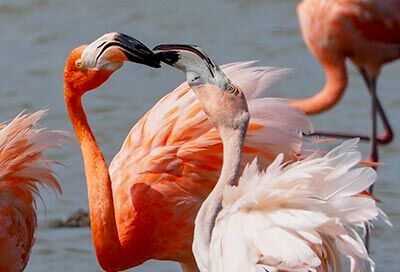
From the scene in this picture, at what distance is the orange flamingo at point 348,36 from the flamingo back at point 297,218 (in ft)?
13.8

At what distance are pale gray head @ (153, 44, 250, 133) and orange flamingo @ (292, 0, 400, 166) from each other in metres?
4.20

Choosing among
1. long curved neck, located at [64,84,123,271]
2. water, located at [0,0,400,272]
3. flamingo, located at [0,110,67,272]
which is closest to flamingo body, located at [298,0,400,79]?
water, located at [0,0,400,272]

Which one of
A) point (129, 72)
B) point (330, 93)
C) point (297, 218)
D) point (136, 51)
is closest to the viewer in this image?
point (297, 218)

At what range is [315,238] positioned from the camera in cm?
477

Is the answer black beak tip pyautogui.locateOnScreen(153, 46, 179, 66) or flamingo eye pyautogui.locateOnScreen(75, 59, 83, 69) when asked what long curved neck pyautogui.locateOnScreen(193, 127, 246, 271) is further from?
flamingo eye pyautogui.locateOnScreen(75, 59, 83, 69)

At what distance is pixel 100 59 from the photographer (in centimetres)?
587

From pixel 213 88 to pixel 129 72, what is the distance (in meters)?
6.63

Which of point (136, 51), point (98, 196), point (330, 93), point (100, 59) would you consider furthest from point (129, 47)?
point (330, 93)

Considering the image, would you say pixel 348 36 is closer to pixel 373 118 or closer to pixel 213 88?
pixel 373 118

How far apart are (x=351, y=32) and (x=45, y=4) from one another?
4.66 m

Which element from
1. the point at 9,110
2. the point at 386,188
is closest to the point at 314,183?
the point at 386,188

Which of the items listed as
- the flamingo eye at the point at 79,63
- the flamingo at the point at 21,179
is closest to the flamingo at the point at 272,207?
the flamingo eye at the point at 79,63

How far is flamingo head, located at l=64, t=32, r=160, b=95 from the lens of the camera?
5.74 meters

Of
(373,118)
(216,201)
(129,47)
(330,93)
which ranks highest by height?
(129,47)
